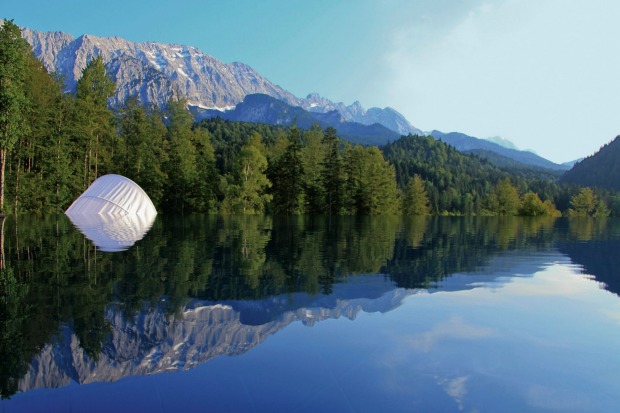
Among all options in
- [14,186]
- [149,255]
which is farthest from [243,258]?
[14,186]

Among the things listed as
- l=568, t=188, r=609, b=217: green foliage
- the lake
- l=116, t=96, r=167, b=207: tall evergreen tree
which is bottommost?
Result: the lake

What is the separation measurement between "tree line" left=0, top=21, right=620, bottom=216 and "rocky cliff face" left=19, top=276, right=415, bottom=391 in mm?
33783

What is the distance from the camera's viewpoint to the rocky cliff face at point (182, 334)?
5266 millimetres

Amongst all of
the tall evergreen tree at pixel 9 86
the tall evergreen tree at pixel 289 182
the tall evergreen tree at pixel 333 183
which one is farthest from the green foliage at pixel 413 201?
the tall evergreen tree at pixel 9 86

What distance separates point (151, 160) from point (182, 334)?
57440 mm

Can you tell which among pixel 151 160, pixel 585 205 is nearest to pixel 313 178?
pixel 151 160

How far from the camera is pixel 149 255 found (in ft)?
48.6

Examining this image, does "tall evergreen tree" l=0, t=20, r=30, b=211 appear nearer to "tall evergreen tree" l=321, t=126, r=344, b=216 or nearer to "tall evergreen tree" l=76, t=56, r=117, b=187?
"tall evergreen tree" l=76, t=56, r=117, b=187

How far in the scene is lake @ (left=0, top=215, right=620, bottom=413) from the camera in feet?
15.2

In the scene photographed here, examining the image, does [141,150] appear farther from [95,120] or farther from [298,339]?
[298,339]

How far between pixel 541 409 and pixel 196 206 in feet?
209

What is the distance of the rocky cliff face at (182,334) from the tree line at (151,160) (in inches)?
1330

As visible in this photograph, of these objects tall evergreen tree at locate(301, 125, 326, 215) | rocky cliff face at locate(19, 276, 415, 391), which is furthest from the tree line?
rocky cliff face at locate(19, 276, 415, 391)

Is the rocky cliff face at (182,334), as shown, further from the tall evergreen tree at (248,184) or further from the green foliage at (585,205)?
the green foliage at (585,205)
